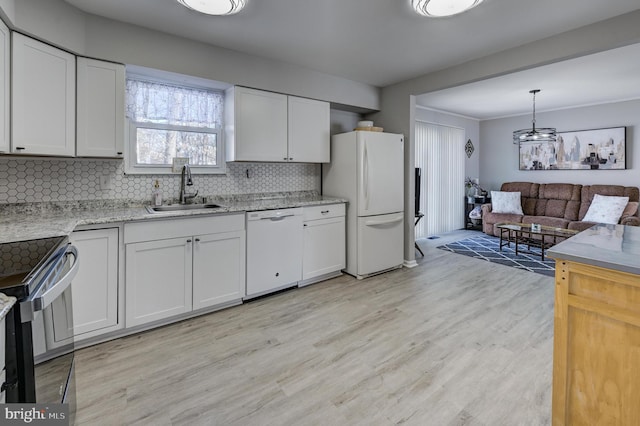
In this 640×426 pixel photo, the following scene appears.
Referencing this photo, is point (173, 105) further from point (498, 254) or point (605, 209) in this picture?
point (605, 209)

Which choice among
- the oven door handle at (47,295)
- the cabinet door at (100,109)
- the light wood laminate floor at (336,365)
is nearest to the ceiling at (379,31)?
the cabinet door at (100,109)

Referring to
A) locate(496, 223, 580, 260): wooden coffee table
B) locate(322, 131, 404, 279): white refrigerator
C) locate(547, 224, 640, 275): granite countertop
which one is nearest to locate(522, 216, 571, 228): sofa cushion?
locate(496, 223, 580, 260): wooden coffee table

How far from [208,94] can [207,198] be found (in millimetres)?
1087

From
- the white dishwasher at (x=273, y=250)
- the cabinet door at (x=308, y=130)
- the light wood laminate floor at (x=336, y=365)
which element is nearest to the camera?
the light wood laminate floor at (x=336, y=365)

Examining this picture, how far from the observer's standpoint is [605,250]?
1.45 meters

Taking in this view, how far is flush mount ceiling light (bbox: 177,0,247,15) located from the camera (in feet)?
7.04

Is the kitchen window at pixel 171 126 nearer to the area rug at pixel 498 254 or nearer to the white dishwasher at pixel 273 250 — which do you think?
the white dishwasher at pixel 273 250

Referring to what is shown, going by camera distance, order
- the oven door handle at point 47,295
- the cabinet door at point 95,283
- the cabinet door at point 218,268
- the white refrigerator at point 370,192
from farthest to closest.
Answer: the white refrigerator at point 370,192, the cabinet door at point 218,268, the cabinet door at point 95,283, the oven door handle at point 47,295

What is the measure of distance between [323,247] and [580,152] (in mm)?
5568

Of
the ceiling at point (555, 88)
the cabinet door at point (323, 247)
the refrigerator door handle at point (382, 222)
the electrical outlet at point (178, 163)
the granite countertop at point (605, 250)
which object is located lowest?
the cabinet door at point (323, 247)

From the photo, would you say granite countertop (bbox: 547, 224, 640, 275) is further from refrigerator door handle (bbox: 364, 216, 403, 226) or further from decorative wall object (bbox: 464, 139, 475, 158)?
decorative wall object (bbox: 464, 139, 475, 158)

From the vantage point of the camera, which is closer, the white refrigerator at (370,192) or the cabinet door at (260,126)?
the cabinet door at (260,126)

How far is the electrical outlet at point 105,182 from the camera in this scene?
9.04ft

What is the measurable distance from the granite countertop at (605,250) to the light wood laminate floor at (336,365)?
888 mm
